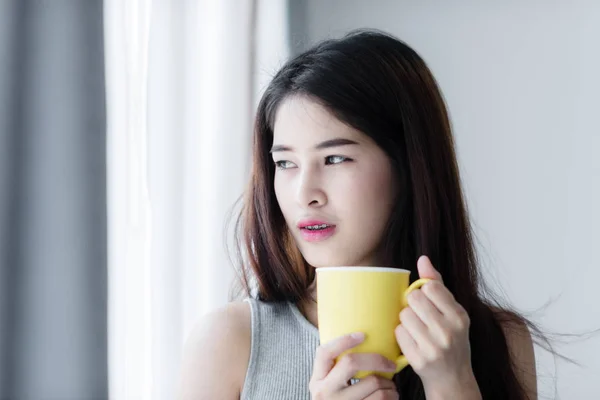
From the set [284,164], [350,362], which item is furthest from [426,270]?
[284,164]

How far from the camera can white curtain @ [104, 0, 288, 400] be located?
1.21 m

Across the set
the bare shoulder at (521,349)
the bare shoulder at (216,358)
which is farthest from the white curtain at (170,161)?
the bare shoulder at (521,349)

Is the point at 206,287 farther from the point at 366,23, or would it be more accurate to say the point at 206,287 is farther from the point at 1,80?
the point at 366,23

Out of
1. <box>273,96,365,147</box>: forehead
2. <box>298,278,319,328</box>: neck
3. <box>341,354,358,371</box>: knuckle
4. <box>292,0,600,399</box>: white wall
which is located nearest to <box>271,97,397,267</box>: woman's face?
<box>273,96,365,147</box>: forehead

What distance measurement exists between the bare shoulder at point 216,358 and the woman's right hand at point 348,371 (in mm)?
277

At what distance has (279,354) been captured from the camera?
44.4 inches

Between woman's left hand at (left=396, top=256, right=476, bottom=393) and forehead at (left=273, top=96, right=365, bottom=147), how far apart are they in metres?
0.28

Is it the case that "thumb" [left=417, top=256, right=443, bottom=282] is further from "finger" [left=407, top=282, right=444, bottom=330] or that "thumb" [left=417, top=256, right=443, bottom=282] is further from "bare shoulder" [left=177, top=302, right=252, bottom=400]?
"bare shoulder" [left=177, top=302, right=252, bottom=400]

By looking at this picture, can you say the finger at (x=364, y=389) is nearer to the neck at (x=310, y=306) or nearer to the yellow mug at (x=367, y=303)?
the yellow mug at (x=367, y=303)

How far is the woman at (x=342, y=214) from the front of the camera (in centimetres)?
106

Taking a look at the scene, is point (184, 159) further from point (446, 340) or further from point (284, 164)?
point (446, 340)

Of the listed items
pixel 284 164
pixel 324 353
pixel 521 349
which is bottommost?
pixel 521 349

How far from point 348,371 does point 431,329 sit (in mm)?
112

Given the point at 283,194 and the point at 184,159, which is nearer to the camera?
the point at 283,194
